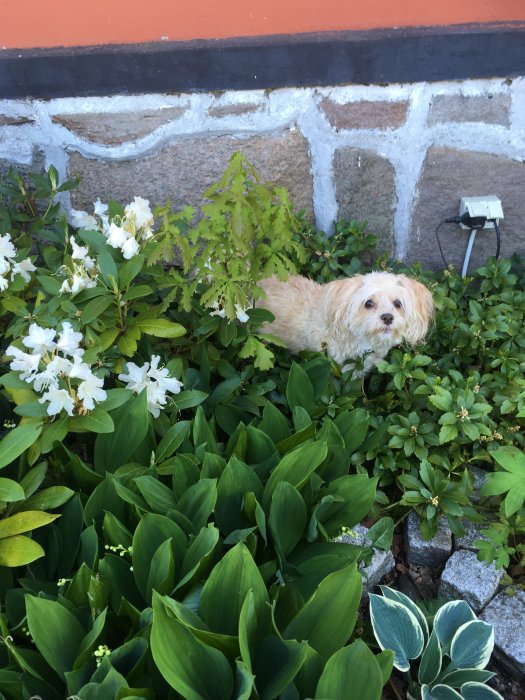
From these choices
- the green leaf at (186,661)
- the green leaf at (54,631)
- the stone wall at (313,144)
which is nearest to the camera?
the green leaf at (186,661)

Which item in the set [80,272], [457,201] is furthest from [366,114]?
[80,272]

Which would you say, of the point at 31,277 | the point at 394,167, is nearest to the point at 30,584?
the point at 31,277

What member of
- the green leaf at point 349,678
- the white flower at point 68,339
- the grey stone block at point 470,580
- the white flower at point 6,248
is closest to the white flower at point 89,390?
the white flower at point 68,339

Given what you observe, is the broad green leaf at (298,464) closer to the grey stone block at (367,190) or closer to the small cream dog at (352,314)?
the small cream dog at (352,314)

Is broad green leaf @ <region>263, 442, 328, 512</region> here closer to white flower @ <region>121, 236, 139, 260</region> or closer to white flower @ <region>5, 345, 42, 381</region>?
white flower @ <region>5, 345, 42, 381</region>

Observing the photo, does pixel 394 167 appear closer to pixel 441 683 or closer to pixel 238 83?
pixel 238 83

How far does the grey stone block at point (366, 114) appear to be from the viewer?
8.82 ft

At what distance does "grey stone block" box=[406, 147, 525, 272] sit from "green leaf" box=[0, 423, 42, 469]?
6.96 feet

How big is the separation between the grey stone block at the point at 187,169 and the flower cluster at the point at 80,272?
0.90m

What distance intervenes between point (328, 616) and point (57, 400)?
0.87 metres

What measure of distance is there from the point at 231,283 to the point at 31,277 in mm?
905

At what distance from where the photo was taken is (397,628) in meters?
1.59

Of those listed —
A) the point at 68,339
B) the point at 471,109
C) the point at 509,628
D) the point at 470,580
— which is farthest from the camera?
the point at 471,109

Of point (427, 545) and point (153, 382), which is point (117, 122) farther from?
point (427, 545)
